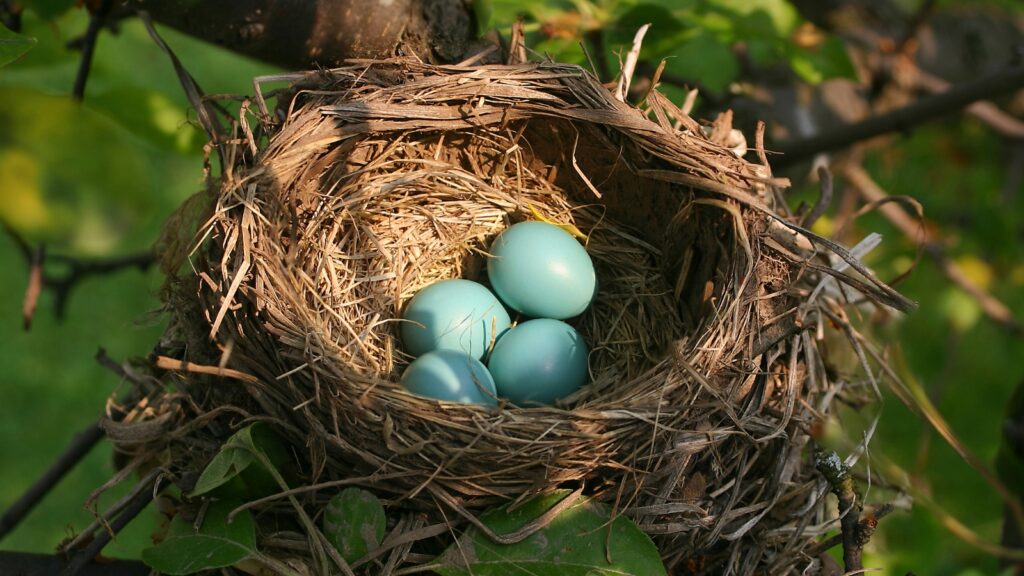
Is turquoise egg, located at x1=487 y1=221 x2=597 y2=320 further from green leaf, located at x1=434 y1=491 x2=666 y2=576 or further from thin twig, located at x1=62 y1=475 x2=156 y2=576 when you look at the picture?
thin twig, located at x1=62 y1=475 x2=156 y2=576

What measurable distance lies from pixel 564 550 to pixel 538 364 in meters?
0.48

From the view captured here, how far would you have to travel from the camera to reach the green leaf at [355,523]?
43.3 inches

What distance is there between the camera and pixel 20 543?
110 inches

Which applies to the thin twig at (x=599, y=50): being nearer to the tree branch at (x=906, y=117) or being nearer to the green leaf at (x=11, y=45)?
the tree branch at (x=906, y=117)

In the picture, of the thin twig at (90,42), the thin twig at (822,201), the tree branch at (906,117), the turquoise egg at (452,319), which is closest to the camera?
the thin twig at (90,42)

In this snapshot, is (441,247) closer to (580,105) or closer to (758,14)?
(580,105)

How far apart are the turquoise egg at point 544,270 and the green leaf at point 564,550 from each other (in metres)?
0.56

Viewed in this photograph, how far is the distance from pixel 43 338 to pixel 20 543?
3.08ft

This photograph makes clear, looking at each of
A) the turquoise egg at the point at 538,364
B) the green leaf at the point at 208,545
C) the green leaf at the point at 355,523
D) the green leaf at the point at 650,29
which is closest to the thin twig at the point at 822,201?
the green leaf at the point at 650,29

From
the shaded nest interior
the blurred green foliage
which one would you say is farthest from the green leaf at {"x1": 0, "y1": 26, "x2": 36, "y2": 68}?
the shaded nest interior

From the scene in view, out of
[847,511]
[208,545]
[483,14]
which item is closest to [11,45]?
[208,545]

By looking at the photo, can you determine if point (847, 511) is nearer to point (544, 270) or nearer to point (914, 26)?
point (544, 270)

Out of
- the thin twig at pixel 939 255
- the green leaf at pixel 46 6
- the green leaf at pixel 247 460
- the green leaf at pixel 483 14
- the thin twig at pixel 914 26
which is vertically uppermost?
the green leaf at pixel 46 6

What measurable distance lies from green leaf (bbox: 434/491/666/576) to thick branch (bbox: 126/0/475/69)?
74 centimetres
